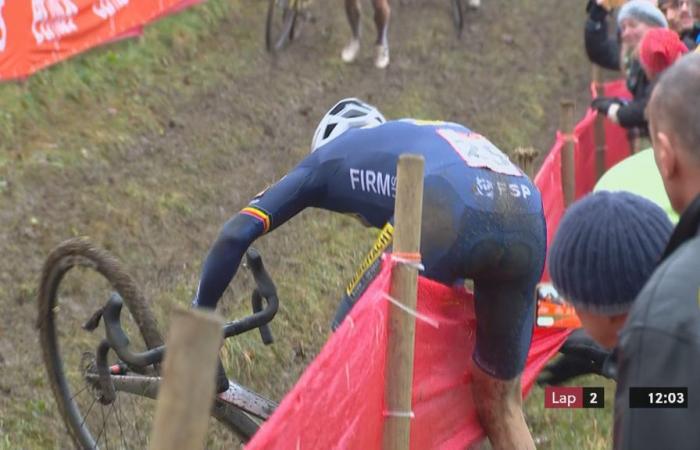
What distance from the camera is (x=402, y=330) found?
3.66 metres

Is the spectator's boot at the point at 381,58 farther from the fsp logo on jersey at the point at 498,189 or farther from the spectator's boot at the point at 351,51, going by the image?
the fsp logo on jersey at the point at 498,189

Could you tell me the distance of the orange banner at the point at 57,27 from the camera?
981 cm

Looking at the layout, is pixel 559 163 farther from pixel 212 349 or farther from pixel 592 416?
pixel 212 349

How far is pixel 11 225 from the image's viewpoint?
Answer: 7887 millimetres

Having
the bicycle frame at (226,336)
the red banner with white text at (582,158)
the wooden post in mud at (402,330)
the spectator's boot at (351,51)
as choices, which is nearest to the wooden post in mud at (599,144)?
the red banner with white text at (582,158)

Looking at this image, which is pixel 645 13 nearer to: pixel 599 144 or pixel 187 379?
pixel 599 144

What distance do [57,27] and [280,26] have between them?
296 centimetres

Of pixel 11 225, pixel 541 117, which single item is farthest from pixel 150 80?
pixel 541 117

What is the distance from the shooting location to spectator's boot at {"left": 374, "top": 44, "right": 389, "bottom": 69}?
41.0 feet

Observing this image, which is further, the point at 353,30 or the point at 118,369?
the point at 353,30

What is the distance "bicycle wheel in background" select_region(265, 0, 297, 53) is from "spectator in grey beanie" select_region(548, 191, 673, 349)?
9.91 meters

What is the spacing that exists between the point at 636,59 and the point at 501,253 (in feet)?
11.9

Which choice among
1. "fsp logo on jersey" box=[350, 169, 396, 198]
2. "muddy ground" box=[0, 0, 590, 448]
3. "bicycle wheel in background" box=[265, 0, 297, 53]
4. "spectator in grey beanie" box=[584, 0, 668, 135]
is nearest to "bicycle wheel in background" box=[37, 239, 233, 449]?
"muddy ground" box=[0, 0, 590, 448]

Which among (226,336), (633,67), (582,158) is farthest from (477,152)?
(582,158)
